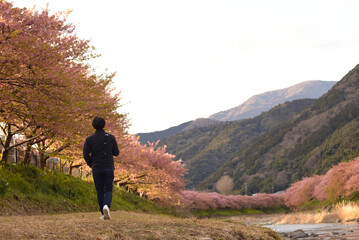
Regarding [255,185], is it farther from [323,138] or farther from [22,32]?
[22,32]

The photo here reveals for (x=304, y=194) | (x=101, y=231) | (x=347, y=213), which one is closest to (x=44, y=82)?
(x=101, y=231)

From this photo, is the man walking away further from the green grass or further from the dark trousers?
the green grass

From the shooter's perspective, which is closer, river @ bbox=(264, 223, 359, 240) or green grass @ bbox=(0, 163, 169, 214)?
green grass @ bbox=(0, 163, 169, 214)

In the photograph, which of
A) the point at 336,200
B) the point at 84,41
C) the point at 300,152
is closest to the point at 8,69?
the point at 84,41

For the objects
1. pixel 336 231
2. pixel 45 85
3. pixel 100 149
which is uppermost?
pixel 45 85

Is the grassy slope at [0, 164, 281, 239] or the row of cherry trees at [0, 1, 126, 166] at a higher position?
the row of cherry trees at [0, 1, 126, 166]

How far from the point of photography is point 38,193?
17.9 metres

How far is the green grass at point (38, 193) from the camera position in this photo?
605 inches

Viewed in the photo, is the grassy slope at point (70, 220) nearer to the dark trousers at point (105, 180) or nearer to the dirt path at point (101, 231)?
the dirt path at point (101, 231)

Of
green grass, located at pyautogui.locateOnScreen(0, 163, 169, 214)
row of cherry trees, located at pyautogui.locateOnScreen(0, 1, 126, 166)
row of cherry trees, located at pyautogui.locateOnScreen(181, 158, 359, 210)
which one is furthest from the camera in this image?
row of cherry trees, located at pyautogui.locateOnScreen(181, 158, 359, 210)

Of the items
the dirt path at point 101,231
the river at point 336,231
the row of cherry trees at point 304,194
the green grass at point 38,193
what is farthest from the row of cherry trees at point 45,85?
the row of cherry trees at point 304,194

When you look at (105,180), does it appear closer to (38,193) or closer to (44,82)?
(44,82)

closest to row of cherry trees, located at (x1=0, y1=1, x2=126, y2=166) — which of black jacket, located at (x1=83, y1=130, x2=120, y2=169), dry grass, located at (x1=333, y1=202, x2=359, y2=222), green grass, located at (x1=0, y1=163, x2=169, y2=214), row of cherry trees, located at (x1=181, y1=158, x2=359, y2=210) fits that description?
green grass, located at (x1=0, y1=163, x2=169, y2=214)

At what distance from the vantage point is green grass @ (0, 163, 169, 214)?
50.4ft
